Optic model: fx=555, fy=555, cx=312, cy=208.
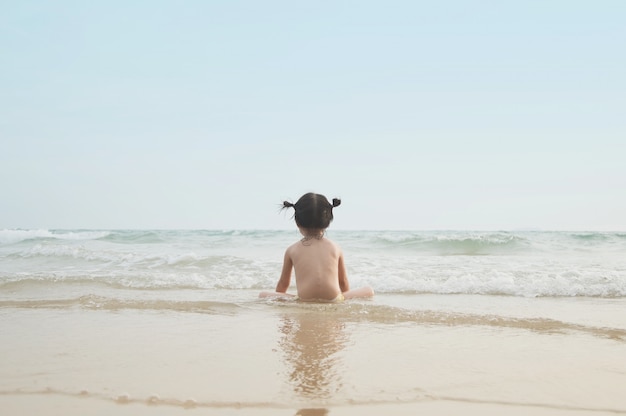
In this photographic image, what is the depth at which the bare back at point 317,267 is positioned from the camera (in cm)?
534

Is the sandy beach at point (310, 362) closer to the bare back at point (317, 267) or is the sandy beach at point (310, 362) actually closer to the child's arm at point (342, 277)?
the bare back at point (317, 267)

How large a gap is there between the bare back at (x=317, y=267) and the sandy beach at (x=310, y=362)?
17.8 inches

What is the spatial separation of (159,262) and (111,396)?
8.25m

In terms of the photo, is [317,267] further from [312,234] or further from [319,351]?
[319,351]

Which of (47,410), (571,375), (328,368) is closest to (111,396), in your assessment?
(47,410)

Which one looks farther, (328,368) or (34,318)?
(34,318)

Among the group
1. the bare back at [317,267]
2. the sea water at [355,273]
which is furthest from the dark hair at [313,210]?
the sea water at [355,273]

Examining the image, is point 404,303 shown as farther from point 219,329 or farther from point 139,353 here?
point 139,353

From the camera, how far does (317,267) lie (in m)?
5.37

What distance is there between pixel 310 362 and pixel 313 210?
254 centimetres

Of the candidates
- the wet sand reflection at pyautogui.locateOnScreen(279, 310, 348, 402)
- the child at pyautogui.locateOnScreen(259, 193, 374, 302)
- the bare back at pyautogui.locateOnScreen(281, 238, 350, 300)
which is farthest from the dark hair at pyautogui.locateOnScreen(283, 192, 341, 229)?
the wet sand reflection at pyautogui.locateOnScreen(279, 310, 348, 402)

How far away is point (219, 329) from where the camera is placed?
3.92 metres

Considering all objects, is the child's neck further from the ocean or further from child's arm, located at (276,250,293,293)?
the ocean

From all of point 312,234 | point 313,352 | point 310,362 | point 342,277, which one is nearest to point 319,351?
point 313,352
